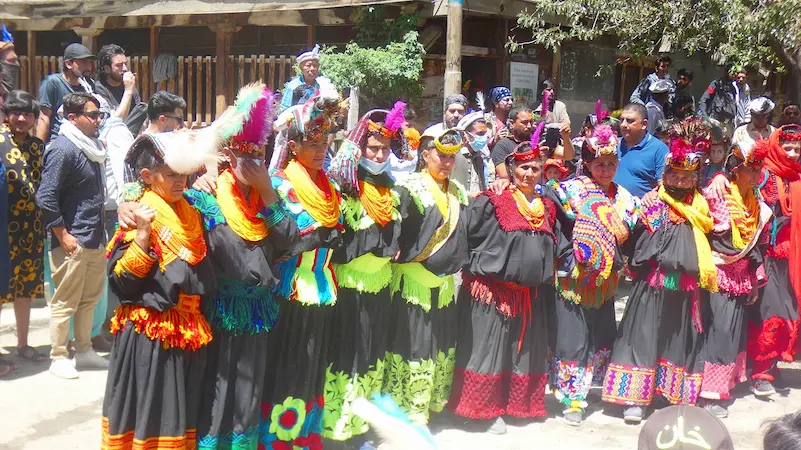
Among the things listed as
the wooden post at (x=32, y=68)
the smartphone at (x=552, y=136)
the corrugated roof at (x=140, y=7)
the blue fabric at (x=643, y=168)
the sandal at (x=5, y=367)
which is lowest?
the sandal at (x=5, y=367)

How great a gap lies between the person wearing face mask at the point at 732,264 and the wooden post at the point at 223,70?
279 inches

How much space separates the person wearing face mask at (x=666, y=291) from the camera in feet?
17.0

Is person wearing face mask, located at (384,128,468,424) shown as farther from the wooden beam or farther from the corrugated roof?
the corrugated roof

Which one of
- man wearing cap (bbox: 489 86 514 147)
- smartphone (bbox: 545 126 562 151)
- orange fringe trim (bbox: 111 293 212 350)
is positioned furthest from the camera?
man wearing cap (bbox: 489 86 514 147)

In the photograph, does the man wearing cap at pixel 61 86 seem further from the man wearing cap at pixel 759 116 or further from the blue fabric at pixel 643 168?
the man wearing cap at pixel 759 116

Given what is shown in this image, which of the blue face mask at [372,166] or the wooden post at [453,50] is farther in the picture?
the wooden post at [453,50]

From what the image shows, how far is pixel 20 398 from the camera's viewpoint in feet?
17.0

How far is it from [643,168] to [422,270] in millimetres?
2447

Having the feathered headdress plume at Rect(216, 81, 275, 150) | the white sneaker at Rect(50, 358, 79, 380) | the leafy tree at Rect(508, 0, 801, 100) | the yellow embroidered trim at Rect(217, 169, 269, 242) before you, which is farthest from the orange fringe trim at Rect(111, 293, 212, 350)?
the leafy tree at Rect(508, 0, 801, 100)

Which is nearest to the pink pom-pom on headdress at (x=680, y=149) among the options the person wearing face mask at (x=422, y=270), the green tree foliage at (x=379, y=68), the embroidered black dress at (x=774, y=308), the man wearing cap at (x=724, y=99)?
the embroidered black dress at (x=774, y=308)

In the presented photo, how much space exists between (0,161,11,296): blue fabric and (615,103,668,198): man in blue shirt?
4548mm

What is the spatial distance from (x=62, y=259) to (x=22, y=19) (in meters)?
8.17

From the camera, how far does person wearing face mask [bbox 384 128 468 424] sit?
468cm

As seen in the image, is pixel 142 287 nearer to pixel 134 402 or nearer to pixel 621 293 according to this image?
pixel 134 402
